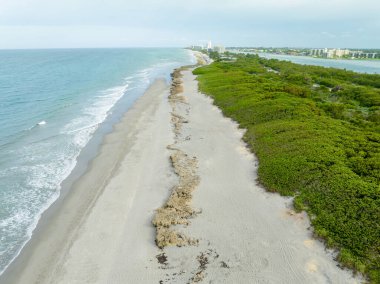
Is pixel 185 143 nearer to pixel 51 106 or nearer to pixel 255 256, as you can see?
pixel 255 256

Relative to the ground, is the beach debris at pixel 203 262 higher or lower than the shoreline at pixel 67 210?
higher

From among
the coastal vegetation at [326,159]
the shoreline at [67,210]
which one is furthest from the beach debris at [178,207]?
the coastal vegetation at [326,159]

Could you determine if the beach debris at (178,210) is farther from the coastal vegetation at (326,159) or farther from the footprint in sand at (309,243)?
the footprint in sand at (309,243)

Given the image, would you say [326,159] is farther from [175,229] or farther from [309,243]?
[175,229]

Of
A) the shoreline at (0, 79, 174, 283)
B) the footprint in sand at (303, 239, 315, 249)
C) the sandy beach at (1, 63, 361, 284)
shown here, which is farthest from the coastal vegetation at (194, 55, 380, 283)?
the shoreline at (0, 79, 174, 283)

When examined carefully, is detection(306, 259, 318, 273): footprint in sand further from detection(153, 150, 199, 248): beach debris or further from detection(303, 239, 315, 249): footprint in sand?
detection(153, 150, 199, 248): beach debris

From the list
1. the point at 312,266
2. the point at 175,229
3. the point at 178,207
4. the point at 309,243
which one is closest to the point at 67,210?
the point at 178,207
